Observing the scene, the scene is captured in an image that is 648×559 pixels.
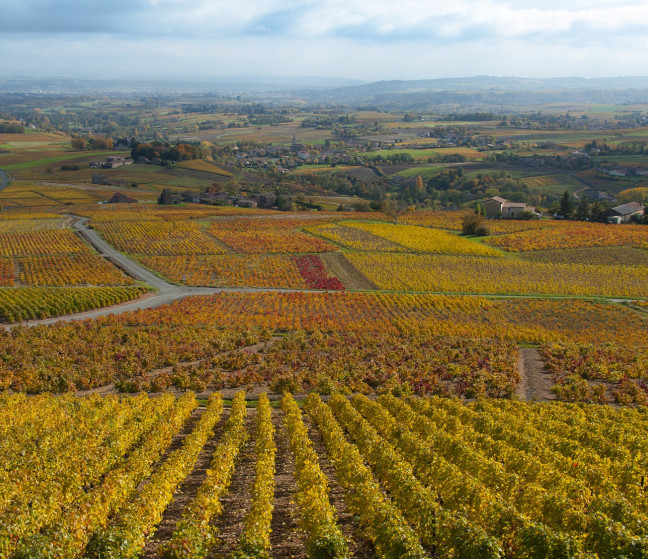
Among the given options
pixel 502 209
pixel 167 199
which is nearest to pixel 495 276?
pixel 502 209

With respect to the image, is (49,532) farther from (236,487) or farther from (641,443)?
(641,443)

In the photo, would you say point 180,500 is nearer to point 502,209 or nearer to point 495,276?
point 495,276

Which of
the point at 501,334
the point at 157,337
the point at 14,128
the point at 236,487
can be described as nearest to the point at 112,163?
the point at 14,128

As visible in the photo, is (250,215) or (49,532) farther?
(250,215)

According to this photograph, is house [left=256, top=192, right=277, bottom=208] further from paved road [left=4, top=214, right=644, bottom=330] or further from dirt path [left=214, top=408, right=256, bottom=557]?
dirt path [left=214, top=408, right=256, bottom=557]

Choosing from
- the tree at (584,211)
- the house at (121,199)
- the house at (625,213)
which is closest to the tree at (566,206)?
the tree at (584,211)

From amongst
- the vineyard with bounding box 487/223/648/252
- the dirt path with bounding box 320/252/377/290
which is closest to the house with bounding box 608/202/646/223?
the vineyard with bounding box 487/223/648/252
